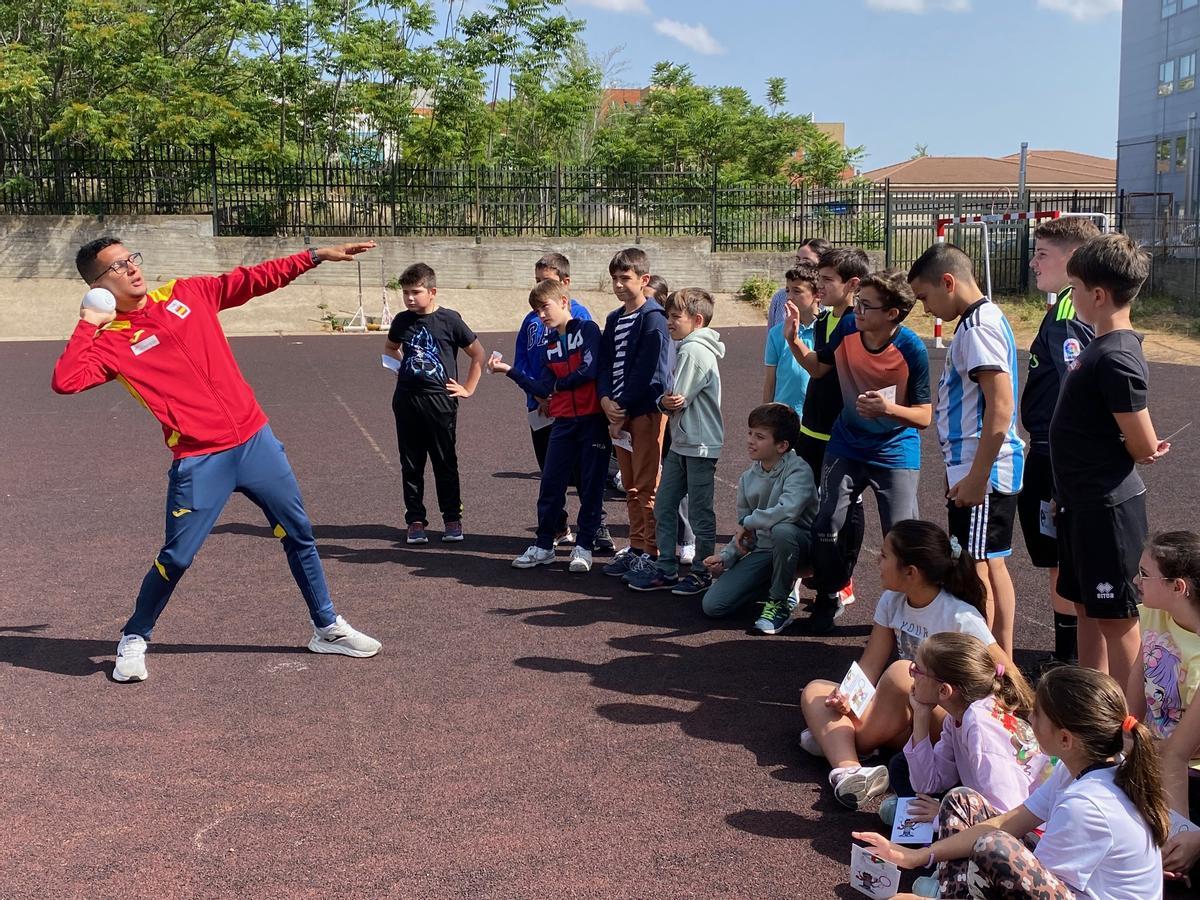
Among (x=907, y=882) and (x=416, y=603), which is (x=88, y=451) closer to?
(x=416, y=603)

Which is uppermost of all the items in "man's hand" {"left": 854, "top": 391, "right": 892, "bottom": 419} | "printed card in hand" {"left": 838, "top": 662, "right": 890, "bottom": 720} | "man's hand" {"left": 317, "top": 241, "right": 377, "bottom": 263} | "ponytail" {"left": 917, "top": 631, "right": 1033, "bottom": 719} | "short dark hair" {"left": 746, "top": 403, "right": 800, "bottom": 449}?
"man's hand" {"left": 317, "top": 241, "right": 377, "bottom": 263}

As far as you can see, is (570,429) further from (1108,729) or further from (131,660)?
(1108,729)

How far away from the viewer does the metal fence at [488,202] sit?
2575cm

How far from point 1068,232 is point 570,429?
3116 millimetres

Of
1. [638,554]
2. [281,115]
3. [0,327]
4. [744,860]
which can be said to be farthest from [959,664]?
[281,115]

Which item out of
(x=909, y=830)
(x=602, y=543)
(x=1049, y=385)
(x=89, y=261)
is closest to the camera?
(x=909, y=830)

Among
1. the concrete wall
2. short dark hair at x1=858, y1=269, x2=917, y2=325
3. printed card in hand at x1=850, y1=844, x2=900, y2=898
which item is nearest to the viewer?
printed card in hand at x1=850, y1=844, x2=900, y2=898

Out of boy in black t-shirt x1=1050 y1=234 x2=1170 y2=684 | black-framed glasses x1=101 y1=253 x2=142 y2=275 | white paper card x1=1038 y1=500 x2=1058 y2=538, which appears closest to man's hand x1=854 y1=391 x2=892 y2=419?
white paper card x1=1038 y1=500 x2=1058 y2=538

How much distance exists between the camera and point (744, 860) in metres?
3.75

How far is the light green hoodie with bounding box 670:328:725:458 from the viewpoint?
22.0 feet

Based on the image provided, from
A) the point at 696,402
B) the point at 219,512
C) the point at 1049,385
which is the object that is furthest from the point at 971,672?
the point at 219,512

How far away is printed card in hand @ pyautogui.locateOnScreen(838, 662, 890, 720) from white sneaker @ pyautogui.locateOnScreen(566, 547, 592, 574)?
2.76 metres

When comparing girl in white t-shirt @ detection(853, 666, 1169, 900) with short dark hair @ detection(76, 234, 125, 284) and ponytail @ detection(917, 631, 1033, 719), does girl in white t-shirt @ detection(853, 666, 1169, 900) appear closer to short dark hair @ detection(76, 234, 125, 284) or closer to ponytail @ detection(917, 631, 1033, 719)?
ponytail @ detection(917, 631, 1033, 719)

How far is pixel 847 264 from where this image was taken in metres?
6.23
